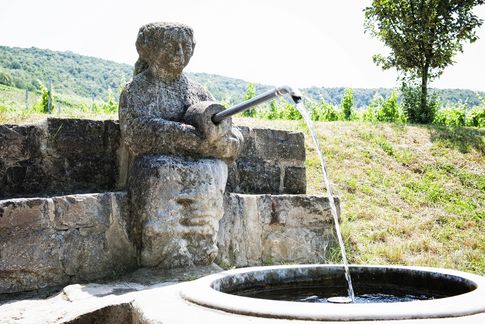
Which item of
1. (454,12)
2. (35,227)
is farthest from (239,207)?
(454,12)

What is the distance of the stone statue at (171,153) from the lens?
3.69 m

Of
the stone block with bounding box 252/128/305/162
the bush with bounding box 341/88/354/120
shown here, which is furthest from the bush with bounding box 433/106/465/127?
the stone block with bounding box 252/128/305/162

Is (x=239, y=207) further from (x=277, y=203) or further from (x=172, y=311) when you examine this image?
(x=172, y=311)

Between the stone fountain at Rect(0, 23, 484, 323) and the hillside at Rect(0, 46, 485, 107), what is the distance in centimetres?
4740

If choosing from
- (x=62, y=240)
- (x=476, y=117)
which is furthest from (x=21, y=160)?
(x=476, y=117)

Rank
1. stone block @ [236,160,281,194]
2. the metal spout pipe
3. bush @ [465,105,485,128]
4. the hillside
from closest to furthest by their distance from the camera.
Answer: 1. the metal spout pipe
2. stone block @ [236,160,281,194]
3. bush @ [465,105,485,128]
4. the hillside

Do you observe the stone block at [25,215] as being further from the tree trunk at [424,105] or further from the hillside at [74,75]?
the hillside at [74,75]

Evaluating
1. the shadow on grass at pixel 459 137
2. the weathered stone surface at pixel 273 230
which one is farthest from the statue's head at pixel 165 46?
the shadow on grass at pixel 459 137

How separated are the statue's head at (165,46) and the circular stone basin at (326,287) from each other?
1742mm

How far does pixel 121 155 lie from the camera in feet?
14.0

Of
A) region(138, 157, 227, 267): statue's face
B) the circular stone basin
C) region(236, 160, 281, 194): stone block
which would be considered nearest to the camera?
the circular stone basin

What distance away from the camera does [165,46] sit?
13.2 feet

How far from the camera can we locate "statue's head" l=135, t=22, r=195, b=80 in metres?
4.03

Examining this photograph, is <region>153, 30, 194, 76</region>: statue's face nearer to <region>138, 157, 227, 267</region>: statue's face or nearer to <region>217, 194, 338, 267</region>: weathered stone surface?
<region>138, 157, 227, 267</region>: statue's face
